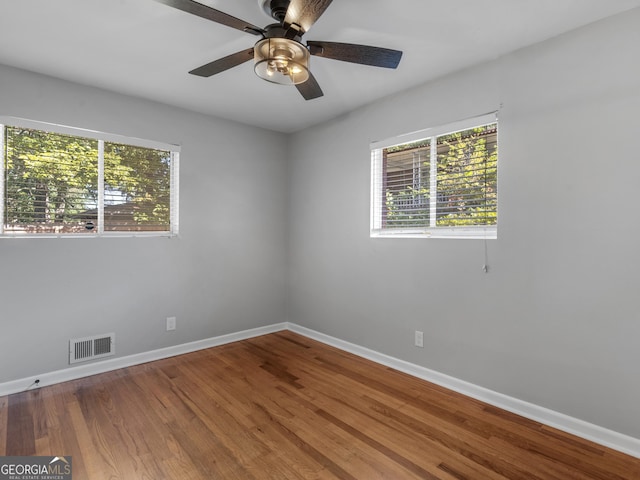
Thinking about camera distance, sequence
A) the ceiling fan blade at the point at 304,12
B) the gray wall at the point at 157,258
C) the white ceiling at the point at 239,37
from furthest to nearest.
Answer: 1. the gray wall at the point at 157,258
2. the white ceiling at the point at 239,37
3. the ceiling fan blade at the point at 304,12

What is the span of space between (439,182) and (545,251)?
37.0 inches

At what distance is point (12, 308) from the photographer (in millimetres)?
2607

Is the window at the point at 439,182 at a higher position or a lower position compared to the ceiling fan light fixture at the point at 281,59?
lower

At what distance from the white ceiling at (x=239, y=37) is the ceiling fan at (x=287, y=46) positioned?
0.28 meters

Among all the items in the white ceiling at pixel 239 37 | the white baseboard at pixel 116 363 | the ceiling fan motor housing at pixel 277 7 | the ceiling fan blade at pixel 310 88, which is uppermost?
the white ceiling at pixel 239 37

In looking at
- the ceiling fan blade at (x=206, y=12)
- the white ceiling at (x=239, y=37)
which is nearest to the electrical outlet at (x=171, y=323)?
the white ceiling at (x=239, y=37)

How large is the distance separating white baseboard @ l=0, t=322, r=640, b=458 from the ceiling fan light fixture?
8.08ft

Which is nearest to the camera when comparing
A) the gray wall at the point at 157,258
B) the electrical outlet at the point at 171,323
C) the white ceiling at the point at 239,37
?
the white ceiling at the point at 239,37

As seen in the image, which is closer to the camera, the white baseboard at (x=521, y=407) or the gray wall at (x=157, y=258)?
the white baseboard at (x=521, y=407)

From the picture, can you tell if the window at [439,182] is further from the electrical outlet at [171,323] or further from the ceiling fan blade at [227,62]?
the electrical outlet at [171,323]

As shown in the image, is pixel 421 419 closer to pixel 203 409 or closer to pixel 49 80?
pixel 203 409

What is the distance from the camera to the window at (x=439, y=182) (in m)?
2.54

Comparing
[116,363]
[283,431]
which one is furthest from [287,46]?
[116,363]

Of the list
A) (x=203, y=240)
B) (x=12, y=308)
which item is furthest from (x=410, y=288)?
(x=12, y=308)
